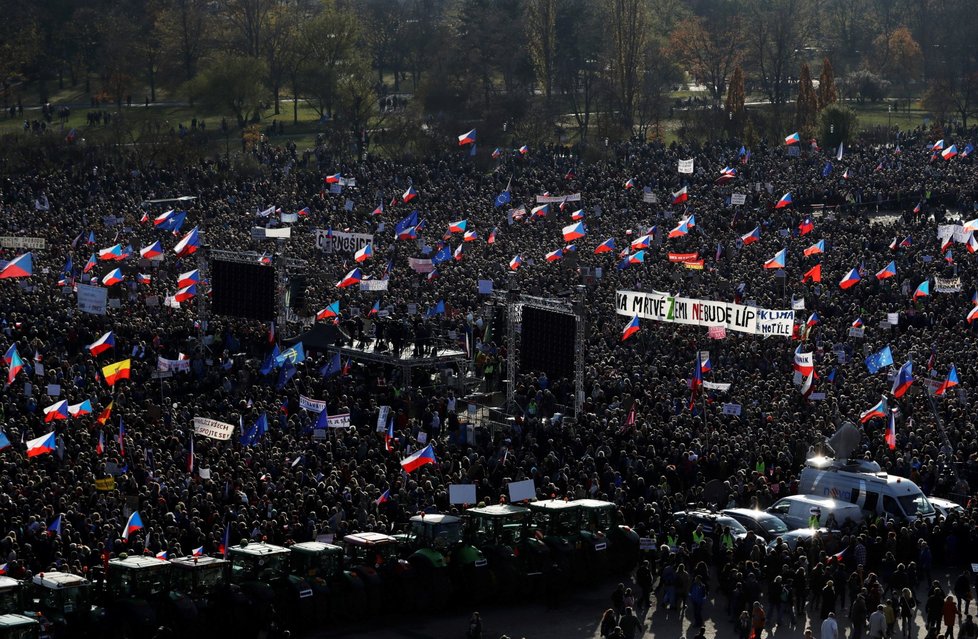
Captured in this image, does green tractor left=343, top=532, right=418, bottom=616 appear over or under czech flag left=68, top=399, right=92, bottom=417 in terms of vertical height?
under

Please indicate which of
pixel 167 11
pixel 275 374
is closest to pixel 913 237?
pixel 275 374

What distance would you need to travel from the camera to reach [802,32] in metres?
130

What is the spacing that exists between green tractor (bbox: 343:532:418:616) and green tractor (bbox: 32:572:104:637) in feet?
14.5

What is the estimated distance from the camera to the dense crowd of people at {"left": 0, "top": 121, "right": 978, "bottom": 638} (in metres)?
30.5

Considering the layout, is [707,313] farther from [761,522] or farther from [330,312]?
[761,522]

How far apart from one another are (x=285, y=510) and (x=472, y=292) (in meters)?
22.9

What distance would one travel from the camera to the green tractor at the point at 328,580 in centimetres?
2798

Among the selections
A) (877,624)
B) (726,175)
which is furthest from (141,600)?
(726,175)

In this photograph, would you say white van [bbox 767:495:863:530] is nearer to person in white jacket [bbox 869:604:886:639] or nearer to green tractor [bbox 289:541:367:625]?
person in white jacket [bbox 869:604:886:639]

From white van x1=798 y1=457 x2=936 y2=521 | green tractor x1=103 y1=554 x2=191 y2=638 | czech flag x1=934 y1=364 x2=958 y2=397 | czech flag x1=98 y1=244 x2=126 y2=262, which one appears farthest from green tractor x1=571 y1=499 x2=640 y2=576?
czech flag x1=98 y1=244 x2=126 y2=262

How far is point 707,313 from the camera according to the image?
143ft

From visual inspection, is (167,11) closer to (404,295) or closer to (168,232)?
(168,232)

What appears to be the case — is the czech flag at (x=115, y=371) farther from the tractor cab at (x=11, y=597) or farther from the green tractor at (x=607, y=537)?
the tractor cab at (x=11, y=597)

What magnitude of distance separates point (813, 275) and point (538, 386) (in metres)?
11.7
